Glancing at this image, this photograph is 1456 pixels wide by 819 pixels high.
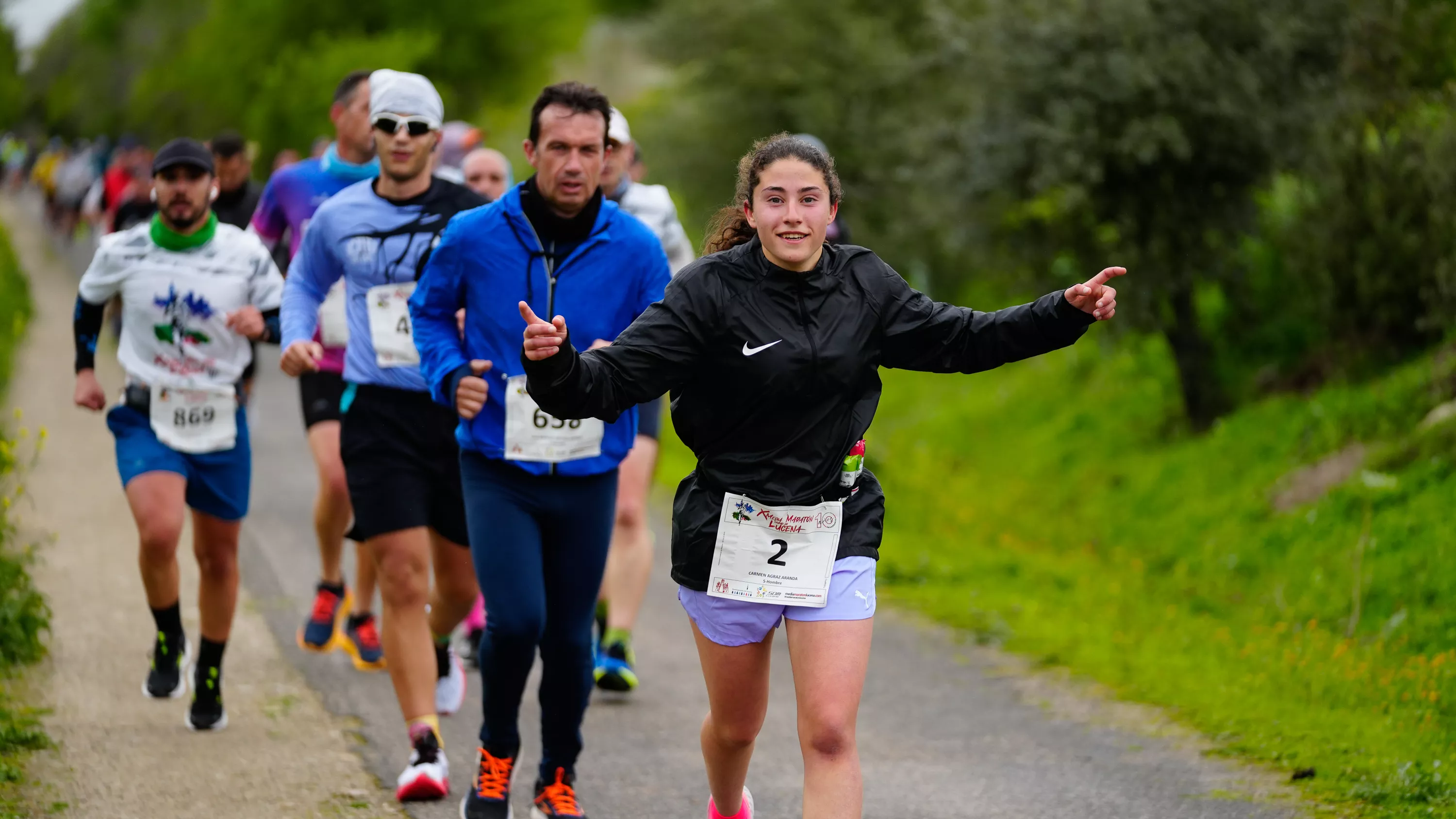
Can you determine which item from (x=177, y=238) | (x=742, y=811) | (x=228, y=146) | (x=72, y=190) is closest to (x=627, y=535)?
(x=177, y=238)

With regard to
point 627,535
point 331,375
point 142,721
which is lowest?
point 142,721

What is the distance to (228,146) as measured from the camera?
10508 millimetres

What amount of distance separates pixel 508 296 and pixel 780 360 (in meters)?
1.32

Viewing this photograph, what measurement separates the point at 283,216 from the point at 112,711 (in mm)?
2363

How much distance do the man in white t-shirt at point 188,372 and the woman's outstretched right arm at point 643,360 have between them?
102 inches

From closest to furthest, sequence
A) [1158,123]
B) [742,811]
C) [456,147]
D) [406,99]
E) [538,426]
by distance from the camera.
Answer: [742,811], [538,426], [406,99], [1158,123], [456,147]

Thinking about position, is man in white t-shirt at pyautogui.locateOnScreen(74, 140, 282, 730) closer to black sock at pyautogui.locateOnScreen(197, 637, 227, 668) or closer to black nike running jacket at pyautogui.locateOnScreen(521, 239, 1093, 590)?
black sock at pyautogui.locateOnScreen(197, 637, 227, 668)

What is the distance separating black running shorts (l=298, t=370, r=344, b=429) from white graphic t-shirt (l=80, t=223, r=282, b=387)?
1.10 meters

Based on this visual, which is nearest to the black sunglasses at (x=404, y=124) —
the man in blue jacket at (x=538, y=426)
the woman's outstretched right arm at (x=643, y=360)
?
the man in blue jacket at (x=538, y=426)

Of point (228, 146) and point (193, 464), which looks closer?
point (193, 464)

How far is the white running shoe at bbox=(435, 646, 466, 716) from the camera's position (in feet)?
22.6

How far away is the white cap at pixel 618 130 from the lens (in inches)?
253

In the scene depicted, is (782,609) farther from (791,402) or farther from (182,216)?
(182,216)

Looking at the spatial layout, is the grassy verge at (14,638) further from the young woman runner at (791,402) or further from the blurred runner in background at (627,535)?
the young woman runner at (791,402)
